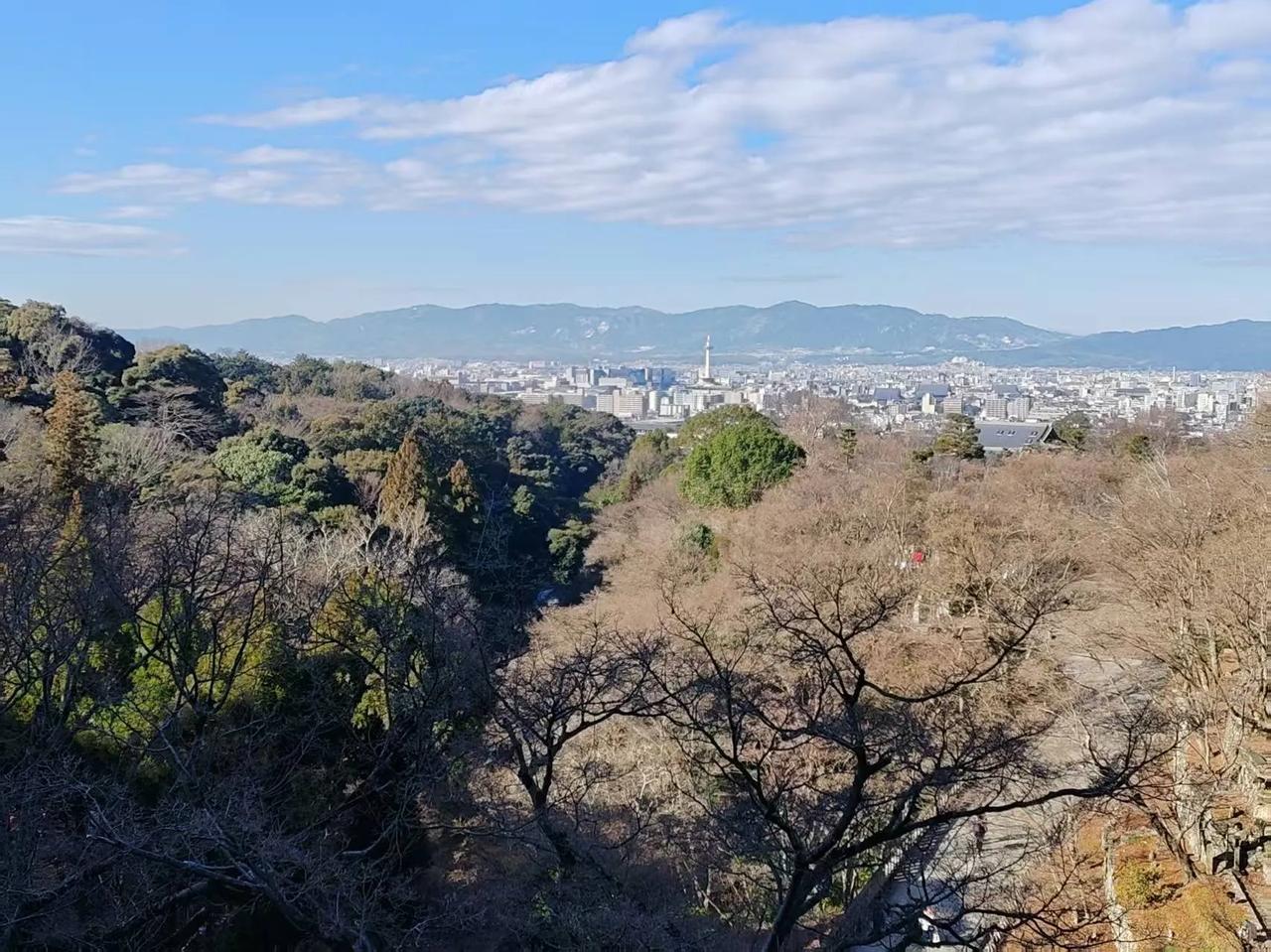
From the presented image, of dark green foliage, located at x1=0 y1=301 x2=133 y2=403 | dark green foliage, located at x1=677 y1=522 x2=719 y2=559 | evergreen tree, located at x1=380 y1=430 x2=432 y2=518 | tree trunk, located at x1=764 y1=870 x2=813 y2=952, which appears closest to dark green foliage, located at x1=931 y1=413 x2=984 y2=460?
dark green foliage, located at x1=677 y1=522 x2=719 y2=559

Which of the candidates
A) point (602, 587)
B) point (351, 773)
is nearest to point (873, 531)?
point (602, 587)

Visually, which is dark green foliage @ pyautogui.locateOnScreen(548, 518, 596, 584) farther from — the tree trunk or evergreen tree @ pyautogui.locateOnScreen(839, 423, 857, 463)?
the tree trunk

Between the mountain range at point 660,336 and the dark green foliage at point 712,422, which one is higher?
the mountain range at point 660,336

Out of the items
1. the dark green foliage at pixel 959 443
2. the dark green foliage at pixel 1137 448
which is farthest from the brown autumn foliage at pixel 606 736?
the dark green foliage at pixel 959 443

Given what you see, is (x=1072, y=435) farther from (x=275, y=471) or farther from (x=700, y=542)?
(x=275, y=471)

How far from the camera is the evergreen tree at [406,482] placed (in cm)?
1617

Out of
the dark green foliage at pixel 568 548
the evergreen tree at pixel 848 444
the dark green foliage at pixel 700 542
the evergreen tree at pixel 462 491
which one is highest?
the evergreen tree at pixel 848 444

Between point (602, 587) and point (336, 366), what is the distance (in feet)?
75.3

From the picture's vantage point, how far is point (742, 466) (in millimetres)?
17453

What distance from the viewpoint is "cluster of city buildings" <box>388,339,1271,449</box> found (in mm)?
41938

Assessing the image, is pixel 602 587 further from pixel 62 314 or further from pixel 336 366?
pixel 336 366

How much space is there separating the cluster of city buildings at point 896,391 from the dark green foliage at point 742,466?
731 centimetres

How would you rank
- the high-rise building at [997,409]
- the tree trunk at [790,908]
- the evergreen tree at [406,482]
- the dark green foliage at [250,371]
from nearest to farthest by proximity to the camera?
the tree trunk at [790,908], the evergreen tree at [406,482], the dark green foliage at [250,371], the high-rise building at [997,409]

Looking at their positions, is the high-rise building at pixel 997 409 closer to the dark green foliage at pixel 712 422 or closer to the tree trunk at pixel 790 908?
the dark green foliage at pixel 712 422
